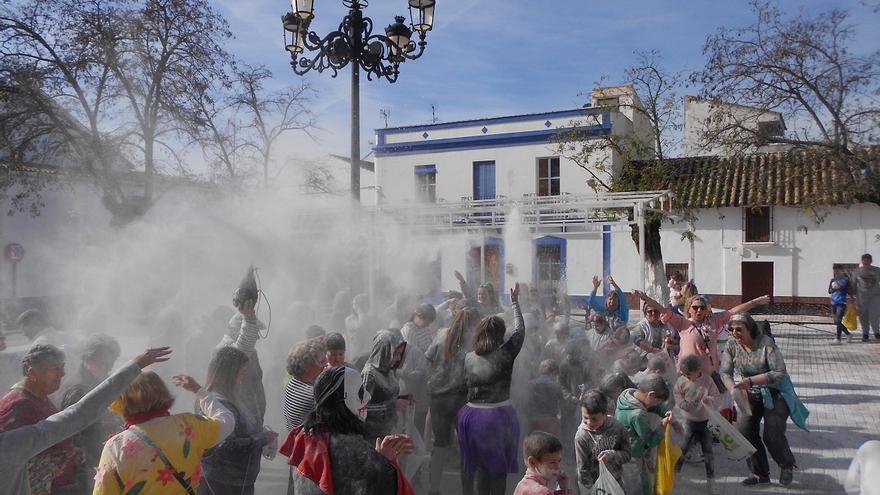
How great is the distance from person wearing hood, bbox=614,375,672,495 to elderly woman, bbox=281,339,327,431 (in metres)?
1.87

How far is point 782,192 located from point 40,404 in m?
20.2

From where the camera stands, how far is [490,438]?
12.9 feet

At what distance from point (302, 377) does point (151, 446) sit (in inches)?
43.2

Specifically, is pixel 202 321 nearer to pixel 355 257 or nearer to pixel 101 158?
pixel 355 257

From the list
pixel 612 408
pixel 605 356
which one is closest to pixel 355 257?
pixel 605 356

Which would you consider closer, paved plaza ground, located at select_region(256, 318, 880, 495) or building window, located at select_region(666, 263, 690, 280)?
paved plaza ground, located at select_region(256, 318, 880, 495)

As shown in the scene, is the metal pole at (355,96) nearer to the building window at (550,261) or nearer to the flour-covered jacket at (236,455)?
the flour-covered jacket at (236,455)

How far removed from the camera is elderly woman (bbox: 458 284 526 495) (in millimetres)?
3945

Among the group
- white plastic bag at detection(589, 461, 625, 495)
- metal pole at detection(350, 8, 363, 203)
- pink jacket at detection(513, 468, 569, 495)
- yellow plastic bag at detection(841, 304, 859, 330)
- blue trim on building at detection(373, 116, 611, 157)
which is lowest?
yellow plastic bag at detection(841, 304, 859, 330)

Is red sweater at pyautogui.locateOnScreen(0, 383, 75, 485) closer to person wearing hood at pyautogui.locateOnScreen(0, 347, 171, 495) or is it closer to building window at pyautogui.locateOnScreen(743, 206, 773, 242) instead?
person wearing hood at pyautogui.locateOnScreen(0, 347, 171, 495)

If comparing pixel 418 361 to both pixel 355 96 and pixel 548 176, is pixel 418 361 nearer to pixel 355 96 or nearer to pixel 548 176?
pixel 355 96

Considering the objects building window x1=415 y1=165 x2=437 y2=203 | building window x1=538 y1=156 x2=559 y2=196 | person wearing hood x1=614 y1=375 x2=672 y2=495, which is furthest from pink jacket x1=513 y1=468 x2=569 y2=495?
building window x1=415 y1=165 x2=437 y2=203

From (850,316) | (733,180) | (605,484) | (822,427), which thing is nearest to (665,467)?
(605,484)

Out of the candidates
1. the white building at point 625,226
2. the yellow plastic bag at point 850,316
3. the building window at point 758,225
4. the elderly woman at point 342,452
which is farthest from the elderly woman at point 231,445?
the building window at point 758,225
